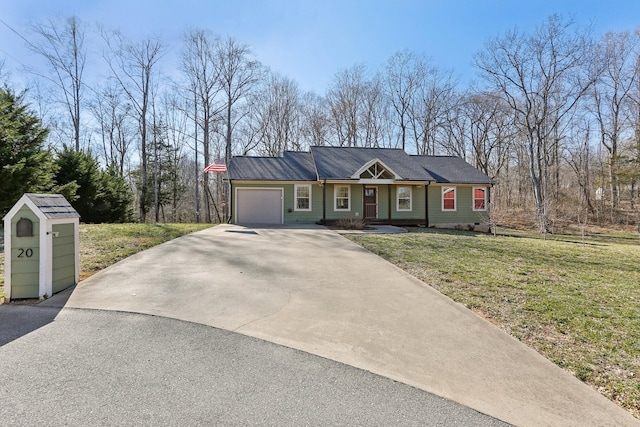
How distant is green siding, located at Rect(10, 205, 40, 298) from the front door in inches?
570

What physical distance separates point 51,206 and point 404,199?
51.4 ft

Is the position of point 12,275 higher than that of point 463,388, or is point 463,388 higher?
point 12,275

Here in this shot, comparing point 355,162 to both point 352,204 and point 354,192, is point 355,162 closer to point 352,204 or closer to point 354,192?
point 354,192

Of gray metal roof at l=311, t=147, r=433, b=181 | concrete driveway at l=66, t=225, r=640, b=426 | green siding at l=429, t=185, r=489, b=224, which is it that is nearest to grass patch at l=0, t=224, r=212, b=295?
concrete driveway at l=66, t=225, r=640, b=426

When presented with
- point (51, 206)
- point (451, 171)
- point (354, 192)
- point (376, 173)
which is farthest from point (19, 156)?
point (451, 171)

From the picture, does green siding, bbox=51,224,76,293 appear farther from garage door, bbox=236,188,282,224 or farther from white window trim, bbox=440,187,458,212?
white window trim, bbox=440,187,458,212

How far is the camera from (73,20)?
2142 cm

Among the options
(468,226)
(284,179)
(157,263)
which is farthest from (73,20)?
(468,226)

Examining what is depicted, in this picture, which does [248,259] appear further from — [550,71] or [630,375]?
[550,71]

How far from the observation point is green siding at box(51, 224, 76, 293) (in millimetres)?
4438

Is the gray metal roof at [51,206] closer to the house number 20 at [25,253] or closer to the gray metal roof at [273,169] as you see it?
the house number 20 at [25,253]

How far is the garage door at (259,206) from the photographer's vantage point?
54.2 ft

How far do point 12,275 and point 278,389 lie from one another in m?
4.09

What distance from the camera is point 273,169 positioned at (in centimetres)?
1758
